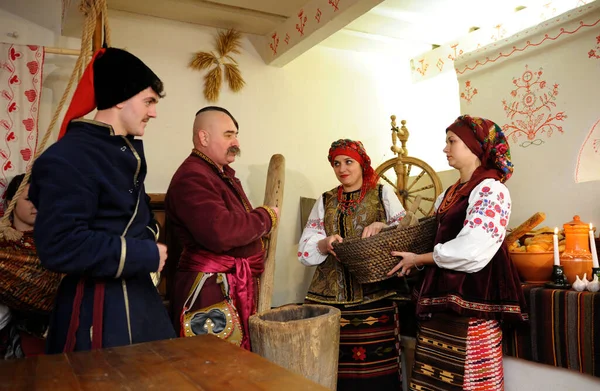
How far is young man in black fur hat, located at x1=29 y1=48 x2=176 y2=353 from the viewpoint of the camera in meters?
1.37

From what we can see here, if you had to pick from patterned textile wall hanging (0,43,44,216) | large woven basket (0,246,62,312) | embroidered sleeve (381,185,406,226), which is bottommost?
large woven basket (0,246,62,312)

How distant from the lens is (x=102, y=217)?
1518 mm

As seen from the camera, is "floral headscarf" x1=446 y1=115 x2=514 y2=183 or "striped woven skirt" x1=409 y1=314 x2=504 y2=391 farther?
"floral headscarf" x1=446 y1=115 x2=514 y2=183

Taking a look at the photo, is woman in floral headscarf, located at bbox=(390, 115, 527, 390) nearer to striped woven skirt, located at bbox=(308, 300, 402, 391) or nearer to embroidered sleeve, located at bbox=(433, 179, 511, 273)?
embroidered sleeve, located at bbox=(433, 179, 511, 273)

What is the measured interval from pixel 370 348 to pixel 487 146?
1210mm

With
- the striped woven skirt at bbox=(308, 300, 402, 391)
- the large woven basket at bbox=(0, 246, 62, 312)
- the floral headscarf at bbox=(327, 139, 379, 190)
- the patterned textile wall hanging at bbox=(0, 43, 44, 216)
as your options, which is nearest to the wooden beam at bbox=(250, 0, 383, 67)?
the floral headscarf at bbox=(327, 139, 379, 190)

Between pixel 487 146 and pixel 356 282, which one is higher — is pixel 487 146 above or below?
above

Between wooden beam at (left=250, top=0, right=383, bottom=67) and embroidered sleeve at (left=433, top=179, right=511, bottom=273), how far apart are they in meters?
1.25

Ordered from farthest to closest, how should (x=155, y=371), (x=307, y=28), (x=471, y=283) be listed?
(x=307, y=28), (x=471, y=283), (x=155, y=371)

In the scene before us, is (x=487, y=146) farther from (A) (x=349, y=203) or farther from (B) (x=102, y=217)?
A: (B) (x=102, y=217)

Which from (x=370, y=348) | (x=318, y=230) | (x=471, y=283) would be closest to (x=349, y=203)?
(x=318, y=230)

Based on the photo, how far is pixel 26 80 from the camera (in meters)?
2.85

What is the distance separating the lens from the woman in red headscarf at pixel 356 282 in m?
2.69

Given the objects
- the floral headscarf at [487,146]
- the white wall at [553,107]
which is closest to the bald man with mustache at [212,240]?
the floral headscarf at [487,146]
